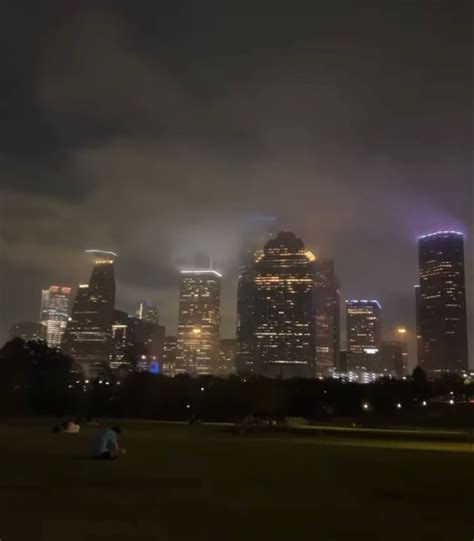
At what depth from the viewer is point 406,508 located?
35.6ft

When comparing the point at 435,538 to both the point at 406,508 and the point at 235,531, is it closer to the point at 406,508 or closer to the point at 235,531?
the point at 406,508

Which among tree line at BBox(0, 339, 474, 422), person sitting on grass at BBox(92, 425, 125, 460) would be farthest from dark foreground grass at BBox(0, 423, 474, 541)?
tree line at BBox(0, 339, 474, 422)

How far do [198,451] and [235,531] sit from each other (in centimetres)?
1224

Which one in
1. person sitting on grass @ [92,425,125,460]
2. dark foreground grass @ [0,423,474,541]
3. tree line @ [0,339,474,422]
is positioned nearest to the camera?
dark foreground grass @ [0,423,474,541]

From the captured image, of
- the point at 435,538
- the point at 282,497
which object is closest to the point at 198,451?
the point at 282,497

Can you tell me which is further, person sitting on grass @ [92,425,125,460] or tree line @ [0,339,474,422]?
tree line @ [0,339,474,422]

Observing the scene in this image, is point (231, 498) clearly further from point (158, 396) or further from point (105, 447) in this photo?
point (158, 396)

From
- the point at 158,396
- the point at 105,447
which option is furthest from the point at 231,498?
the point at 158,396

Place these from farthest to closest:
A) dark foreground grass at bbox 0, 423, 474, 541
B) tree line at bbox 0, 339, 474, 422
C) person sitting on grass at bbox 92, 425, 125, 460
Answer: tree line at bbox 0, 339, 474, 422, person sitting on grass at bbox 92, 425, 125, 460, dark foreground grass at bbox 0, 423, 474, 541

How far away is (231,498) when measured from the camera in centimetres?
1140

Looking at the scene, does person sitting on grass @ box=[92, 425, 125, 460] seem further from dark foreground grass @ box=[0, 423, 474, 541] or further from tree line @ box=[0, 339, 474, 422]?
tree line @ box=[0, 339, 474, 422]

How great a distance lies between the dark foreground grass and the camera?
8922mm

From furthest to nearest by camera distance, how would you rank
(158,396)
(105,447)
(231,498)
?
(158,396) → (105,447) → (231,498)

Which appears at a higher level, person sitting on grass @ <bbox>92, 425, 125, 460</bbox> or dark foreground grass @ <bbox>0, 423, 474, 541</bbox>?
person sitting on grass @ <bbox>92, 425, 125, 460</bbox>
